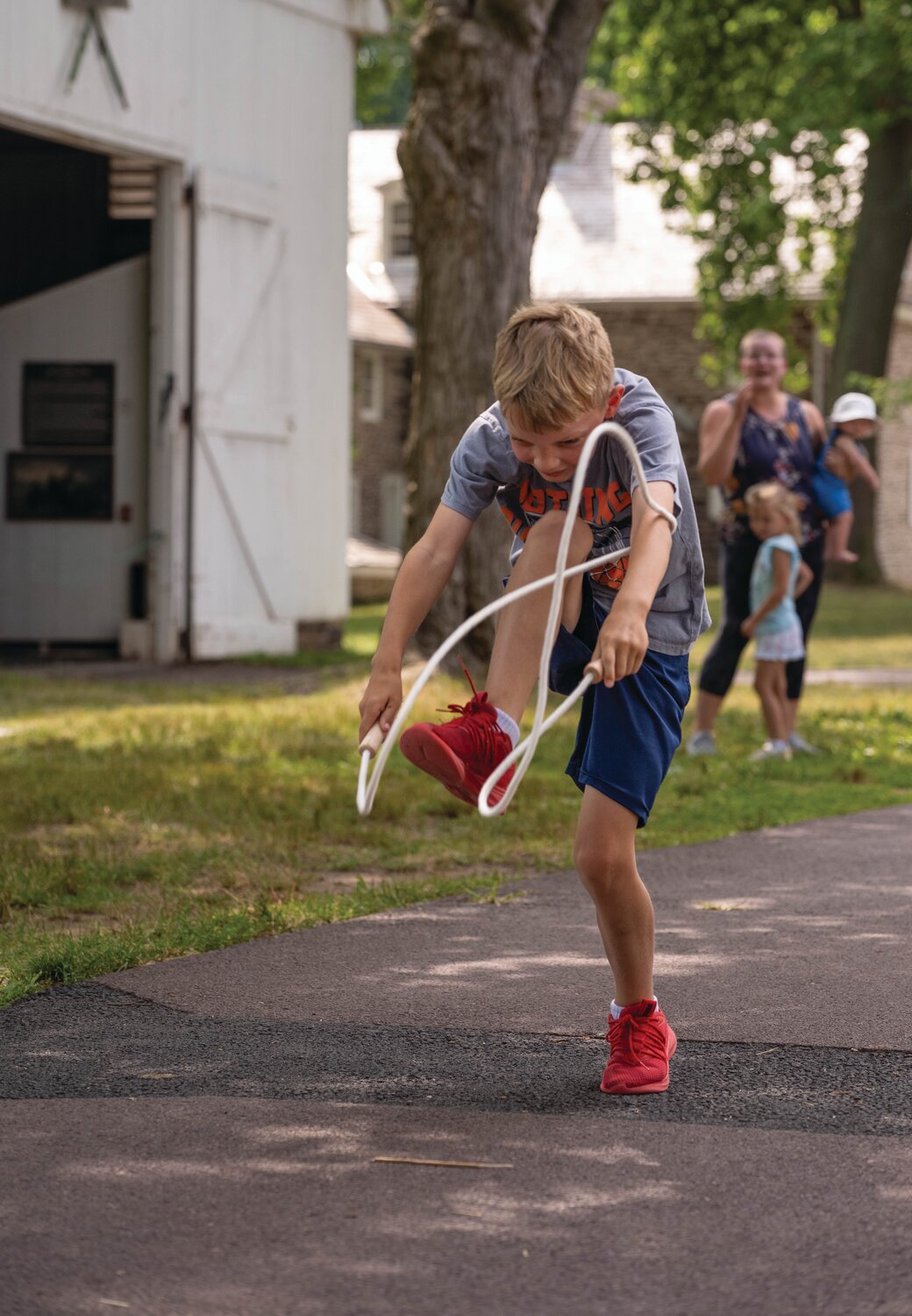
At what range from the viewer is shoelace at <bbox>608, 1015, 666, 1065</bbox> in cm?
373

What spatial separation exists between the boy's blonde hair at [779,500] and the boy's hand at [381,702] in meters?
5.26

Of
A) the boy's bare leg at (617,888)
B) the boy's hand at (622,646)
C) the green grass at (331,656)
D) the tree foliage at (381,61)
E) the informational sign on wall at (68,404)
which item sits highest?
the tree foliage at (381,61)

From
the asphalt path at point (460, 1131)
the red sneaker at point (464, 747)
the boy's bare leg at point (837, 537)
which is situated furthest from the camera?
the boy's bare leg at point (837, 537)

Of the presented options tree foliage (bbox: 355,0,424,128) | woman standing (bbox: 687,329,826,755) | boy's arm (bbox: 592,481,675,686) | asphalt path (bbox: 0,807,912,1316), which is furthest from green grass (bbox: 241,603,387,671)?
tree foliage (bbox: 355,0,424,128)

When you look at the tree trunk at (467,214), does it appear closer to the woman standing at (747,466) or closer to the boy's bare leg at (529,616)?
the woman standing at (747,466)

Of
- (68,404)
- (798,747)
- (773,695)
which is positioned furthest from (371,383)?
(773,695)

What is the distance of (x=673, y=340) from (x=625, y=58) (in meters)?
6.25

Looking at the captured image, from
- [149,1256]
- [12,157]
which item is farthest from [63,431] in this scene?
[149,1256]

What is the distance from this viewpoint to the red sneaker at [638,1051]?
146 inches

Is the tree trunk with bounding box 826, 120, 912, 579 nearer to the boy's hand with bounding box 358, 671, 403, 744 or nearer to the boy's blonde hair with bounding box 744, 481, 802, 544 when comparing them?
the boy's blonde hair with bounding box 744, 481, 802, 544

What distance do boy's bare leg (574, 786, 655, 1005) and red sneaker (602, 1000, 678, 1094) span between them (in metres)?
0.04

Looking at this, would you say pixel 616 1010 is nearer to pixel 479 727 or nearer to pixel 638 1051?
pixel 638 1051

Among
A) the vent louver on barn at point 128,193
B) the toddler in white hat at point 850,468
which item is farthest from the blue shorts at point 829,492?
the vent louver on barn at point 128,193

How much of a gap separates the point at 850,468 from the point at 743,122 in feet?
66.7
